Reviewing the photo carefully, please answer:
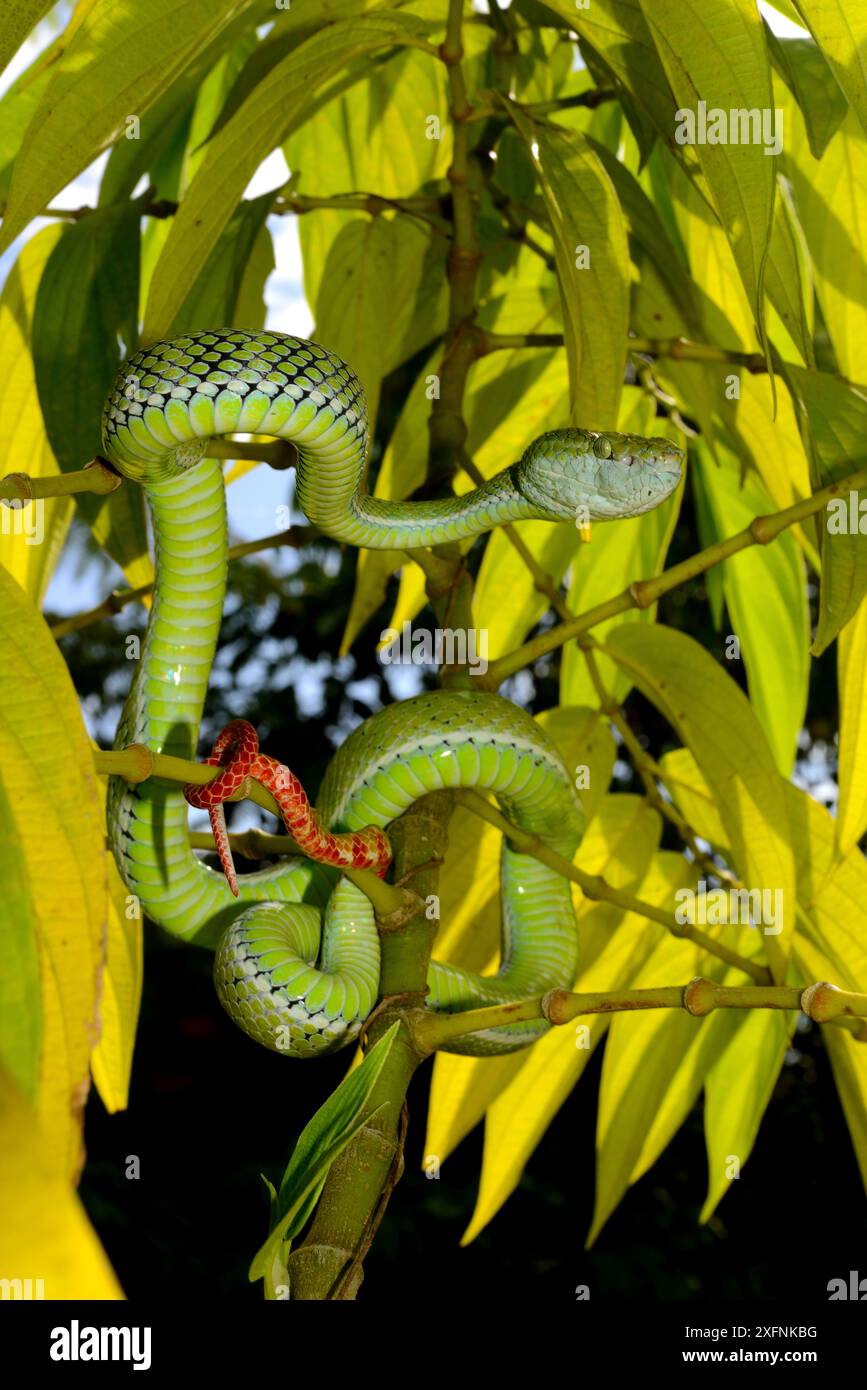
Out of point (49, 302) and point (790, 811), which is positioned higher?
point (49, 302)

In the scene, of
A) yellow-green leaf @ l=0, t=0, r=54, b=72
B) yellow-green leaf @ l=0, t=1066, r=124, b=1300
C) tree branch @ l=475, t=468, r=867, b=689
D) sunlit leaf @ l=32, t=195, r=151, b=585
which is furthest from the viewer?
sunlit leaf @ l=32, t=195, r=151, b=585

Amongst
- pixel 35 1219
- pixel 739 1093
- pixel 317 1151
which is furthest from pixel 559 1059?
pixel 35 1219

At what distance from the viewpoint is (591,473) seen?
89cm

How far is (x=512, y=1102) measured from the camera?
1.13 m

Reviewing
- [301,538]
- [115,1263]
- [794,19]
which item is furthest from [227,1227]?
[794,19]

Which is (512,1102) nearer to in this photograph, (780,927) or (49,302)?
(780,927)

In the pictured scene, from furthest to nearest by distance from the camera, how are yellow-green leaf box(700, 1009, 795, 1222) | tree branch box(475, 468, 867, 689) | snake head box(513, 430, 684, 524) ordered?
yellow-green leaf box(700, 1009, 795, 1222)
snake head box(513, 430, 684, 524)
tree branch box(475, 468, 867, 689)

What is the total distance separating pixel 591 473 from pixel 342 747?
240 millimetres

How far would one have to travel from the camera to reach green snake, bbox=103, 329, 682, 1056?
2.72 feet

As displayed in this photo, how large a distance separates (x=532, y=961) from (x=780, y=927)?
202 mm

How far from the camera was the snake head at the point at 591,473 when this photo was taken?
89cm

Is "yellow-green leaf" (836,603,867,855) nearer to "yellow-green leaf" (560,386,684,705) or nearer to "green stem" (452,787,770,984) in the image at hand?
"green stem" (452,787,770,984)

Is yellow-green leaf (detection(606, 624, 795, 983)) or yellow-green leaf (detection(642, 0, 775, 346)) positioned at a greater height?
yellow-green leaf (detection(642, 0, 775, 346))

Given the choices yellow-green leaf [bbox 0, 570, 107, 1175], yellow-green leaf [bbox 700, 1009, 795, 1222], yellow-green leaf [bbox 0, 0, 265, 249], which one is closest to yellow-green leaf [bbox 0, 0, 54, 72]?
yellow-green leaf [bbox 0, 0, 265, 249]
